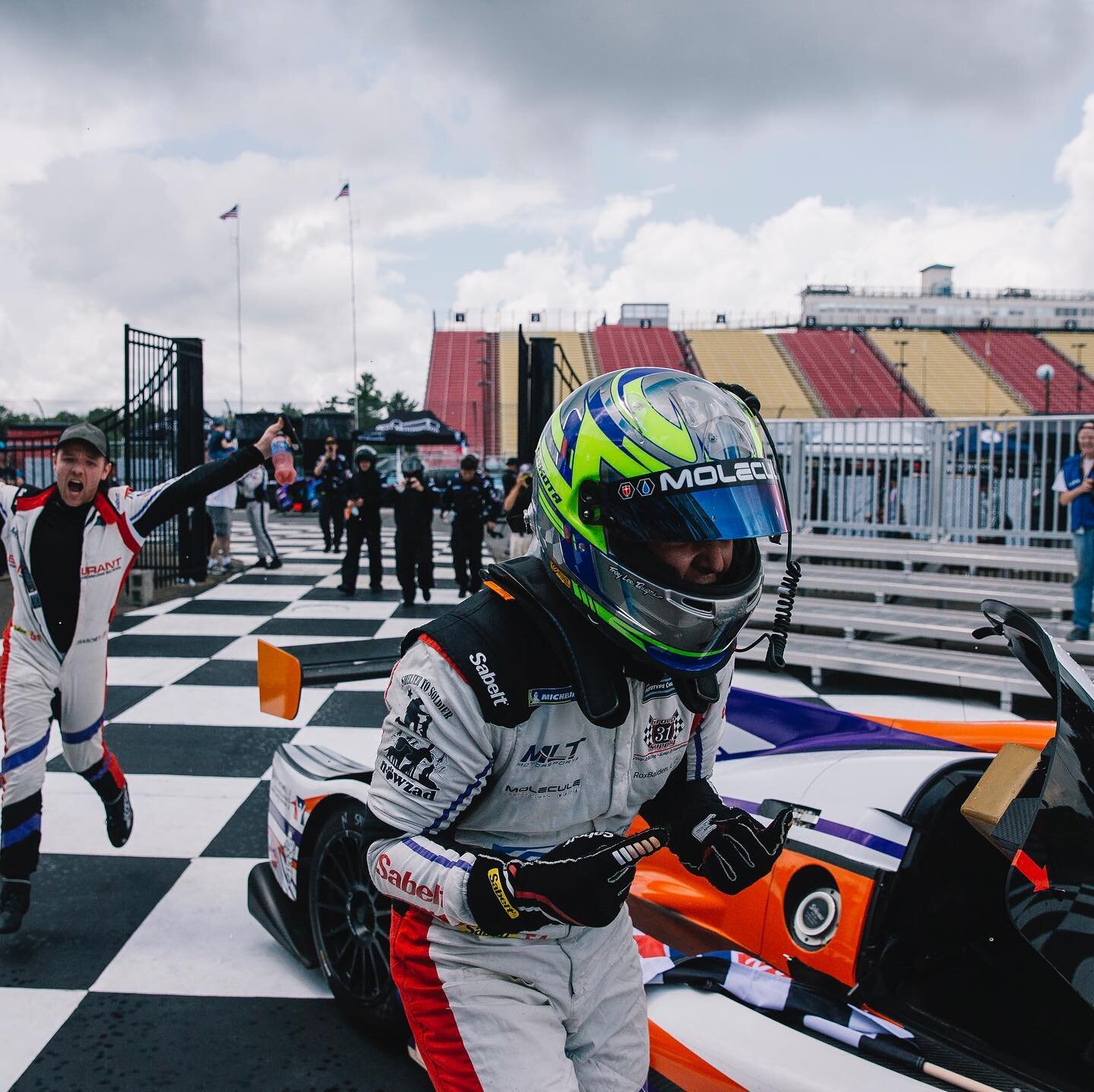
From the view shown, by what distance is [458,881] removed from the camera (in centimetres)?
124

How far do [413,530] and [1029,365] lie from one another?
50.1 metres

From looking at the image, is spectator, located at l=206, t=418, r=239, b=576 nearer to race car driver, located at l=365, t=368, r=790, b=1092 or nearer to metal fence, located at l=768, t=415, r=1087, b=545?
metal fence, located at l=768, t=415, r=1087, b=545

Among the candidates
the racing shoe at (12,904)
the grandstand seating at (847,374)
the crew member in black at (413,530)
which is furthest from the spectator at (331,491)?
the grandstand seating at (847,374)

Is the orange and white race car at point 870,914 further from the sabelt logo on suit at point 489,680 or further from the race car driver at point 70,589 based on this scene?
the race car driver at point 70,589

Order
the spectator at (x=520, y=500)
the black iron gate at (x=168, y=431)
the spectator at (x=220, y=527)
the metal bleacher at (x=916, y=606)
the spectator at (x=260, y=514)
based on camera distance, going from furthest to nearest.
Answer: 1. the spectator at (x=220, y=527)
2. the spectator at (x=260, y=514)
3. the black iron gate at (x=168, y=431)
4. the spectator at (x=520, y=500)
5. the metal bleacher at (x=916, y=606)

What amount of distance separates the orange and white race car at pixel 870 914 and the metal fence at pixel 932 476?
513 cm

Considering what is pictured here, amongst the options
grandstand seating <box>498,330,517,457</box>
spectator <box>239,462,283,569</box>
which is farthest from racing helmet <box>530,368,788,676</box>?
grandstand seating <box>498,330,517,457</box>

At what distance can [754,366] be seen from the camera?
49.1 metres

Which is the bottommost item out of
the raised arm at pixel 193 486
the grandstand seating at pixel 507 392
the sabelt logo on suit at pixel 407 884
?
the sabelt logo on suit at pixel 407 884

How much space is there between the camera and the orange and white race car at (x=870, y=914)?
1441 mm

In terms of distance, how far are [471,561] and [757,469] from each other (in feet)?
27.3

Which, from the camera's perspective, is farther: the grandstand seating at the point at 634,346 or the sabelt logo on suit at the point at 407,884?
the grandstand seating at the point at 634,346

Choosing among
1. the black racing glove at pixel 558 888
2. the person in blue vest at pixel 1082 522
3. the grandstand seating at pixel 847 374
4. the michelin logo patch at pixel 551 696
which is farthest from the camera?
the grandstand seating at pixel 847 374

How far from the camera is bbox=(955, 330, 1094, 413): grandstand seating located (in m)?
46.8
